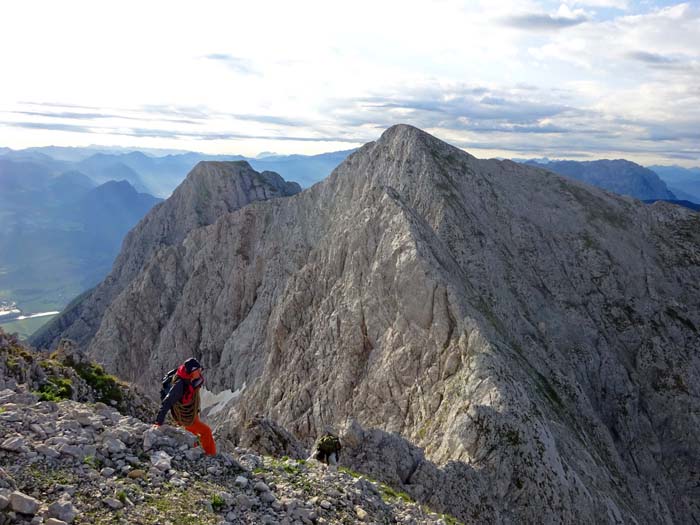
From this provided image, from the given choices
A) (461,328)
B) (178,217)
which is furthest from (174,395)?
(178,217)

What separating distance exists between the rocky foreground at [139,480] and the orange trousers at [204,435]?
2.47ft

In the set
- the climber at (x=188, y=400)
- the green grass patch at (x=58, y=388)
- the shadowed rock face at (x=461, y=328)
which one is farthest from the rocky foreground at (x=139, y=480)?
the shadowed rock face at (x=461, y=328)

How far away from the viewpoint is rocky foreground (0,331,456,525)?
1116cm

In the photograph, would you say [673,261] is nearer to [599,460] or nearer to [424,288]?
[599,460]

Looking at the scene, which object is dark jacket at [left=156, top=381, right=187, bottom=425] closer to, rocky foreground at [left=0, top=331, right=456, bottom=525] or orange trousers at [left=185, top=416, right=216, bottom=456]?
rocky foreground at [left=0, top=331, right=456, bottom=525]

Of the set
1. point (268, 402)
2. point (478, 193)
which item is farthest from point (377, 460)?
point (478, 193)

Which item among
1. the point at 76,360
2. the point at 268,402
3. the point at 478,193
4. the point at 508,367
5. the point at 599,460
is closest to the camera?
the point at 76,360

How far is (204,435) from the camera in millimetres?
16031

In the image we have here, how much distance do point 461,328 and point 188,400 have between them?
88.6ft

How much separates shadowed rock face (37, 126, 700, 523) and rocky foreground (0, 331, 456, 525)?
10061mm

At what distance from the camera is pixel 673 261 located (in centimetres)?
7644

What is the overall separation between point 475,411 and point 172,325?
72765 mm

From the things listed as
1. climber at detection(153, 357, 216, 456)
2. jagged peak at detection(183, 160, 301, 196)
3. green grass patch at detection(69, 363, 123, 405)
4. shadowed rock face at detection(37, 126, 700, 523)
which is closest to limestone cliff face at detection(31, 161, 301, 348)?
jagged peak at detection(183, 160, 301, 196)

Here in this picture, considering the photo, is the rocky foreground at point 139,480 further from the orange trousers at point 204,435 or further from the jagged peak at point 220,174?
the jagged peak at point 220,174
